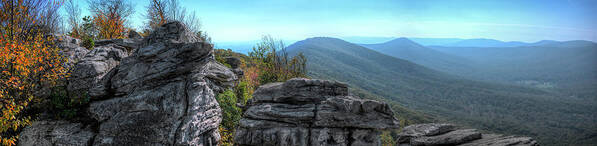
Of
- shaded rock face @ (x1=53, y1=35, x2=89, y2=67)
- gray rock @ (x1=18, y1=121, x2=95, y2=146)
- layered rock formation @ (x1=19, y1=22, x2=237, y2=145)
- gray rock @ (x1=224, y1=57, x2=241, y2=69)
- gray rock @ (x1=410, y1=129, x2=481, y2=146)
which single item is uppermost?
shaded rock face @ (x1=53, y1=35, x2=89, y2=67)

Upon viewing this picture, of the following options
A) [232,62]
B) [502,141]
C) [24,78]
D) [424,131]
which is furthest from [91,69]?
[502,141]

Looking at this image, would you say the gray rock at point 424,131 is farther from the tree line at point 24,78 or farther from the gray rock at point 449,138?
the tree line at point 24,78

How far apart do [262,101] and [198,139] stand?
13.0 feet

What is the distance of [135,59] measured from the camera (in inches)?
549

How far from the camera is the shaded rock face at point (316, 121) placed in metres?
13.4

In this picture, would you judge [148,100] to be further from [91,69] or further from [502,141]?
[502,141]

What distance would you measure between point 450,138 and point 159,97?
15.5 meters

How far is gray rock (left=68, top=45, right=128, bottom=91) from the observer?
13.8m

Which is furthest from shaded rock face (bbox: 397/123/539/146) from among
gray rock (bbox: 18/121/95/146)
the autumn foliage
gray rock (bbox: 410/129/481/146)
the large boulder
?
the autumn foliage

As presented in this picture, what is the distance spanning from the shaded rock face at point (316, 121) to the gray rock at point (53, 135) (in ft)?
24.1

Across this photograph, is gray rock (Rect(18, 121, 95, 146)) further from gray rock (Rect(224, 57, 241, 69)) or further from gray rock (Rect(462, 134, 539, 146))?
gray rock (Rect(462, 134, 539, 146))

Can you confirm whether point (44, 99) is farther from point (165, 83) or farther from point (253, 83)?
point (253, 83)

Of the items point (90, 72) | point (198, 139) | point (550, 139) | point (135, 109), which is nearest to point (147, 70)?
point (135, 109)

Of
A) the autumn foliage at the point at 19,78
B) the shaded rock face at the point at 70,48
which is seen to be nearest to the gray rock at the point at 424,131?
the autumn foliage at the point at 19,78
